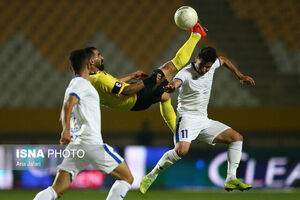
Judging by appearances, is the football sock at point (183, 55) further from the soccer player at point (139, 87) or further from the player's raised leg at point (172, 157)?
the player's raised leg at point (172, 157)

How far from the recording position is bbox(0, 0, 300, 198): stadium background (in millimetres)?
9438

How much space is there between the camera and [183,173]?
9438 mm

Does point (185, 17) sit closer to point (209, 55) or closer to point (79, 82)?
point (209, 55)

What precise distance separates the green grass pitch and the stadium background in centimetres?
47

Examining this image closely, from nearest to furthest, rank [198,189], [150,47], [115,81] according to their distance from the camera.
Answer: [115,81] < [198,189] < [150,47]

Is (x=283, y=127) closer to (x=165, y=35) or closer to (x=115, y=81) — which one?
(x=165, y=35)

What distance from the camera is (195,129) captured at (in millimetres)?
6438

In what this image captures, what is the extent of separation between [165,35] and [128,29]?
0.78 m

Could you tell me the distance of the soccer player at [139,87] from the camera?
19.7 feet

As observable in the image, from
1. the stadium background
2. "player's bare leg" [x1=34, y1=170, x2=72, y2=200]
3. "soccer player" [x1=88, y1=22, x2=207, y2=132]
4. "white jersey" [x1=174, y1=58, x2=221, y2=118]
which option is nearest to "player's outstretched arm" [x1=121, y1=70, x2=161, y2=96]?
"soccer player" [x1=88, y1=22, x2=207, y2=132]

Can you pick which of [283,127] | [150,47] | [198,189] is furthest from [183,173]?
[150,47]

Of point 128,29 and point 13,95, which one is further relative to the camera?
point 128,29

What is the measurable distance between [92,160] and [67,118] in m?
0.43

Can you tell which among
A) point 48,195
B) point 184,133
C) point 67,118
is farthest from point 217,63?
point 48,195
